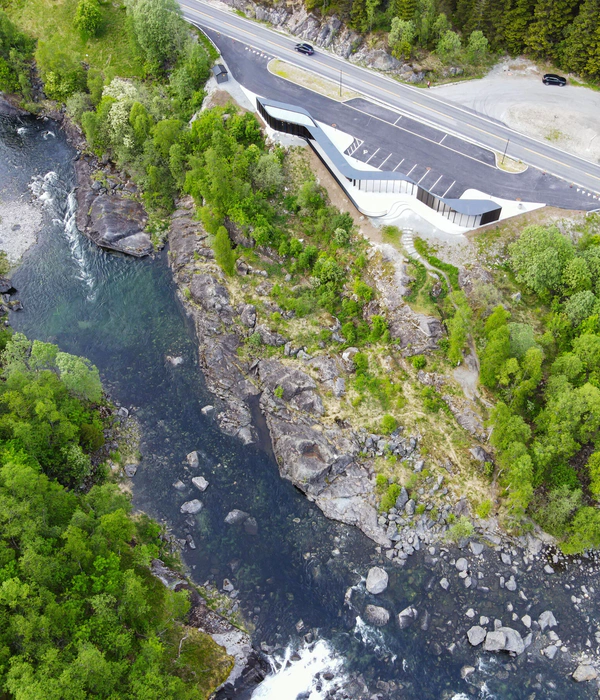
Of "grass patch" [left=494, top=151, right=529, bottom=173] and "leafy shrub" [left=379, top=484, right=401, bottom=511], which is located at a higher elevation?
"grass patch" [left=494, top=151, right=529, bottom=173]

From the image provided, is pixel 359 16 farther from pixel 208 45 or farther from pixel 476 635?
pixel 476 635

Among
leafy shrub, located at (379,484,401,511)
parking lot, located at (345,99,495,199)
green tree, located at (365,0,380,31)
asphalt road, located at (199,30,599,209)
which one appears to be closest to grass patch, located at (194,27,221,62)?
asphalt road, located at (199,30,599,209)

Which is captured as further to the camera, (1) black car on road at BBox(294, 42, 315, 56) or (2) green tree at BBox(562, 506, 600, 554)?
(1) black car on road at BBox(294, 42, 315, 56)

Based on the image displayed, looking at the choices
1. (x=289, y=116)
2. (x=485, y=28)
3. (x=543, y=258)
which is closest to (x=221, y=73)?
(x=289, y=116)

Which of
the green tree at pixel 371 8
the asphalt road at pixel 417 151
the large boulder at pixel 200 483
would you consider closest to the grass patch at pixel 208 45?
the asphalt road at pixel 417 151

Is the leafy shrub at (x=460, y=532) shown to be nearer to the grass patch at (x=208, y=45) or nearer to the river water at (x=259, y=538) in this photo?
the river water at (x=259, y=538)

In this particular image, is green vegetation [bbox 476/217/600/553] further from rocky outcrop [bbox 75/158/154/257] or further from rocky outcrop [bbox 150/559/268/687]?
rocky outcrop [bbox 75/158/154/257]

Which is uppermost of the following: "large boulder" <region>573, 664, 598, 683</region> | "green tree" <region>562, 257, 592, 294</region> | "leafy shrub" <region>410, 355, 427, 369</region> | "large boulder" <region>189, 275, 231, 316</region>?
"green tree" <region>562, 257, 592, 294</region>
